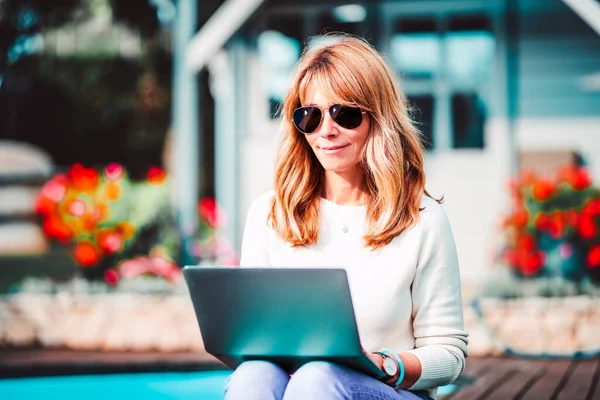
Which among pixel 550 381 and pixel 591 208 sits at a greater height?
pixel 591 208

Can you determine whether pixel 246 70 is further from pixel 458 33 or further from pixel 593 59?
pixel 593 59

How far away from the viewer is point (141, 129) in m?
15.2

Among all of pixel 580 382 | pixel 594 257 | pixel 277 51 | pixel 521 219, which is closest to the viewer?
pixel 580 382

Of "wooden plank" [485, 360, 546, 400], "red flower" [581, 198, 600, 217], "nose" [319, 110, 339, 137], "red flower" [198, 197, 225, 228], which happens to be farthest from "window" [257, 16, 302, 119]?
"nose" [319, 110, 339, 137]

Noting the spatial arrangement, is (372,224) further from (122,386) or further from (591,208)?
(591,208)

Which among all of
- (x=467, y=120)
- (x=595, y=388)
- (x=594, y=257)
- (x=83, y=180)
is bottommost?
(x=595, y=388)

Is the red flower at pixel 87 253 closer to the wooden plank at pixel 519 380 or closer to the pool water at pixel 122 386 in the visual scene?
the pool water at pixel 122 386

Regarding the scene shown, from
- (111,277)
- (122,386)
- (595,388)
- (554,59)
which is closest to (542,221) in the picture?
(595,388)

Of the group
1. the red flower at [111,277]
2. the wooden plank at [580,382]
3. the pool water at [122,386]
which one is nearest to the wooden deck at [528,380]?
the wooden plank at [580,382]

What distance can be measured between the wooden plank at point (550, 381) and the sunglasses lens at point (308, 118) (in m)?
2.26

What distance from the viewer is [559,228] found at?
579 centimetres

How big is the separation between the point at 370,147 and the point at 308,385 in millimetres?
621

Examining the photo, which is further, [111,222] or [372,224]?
[111,222]

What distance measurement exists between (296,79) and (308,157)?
0.21 meters
